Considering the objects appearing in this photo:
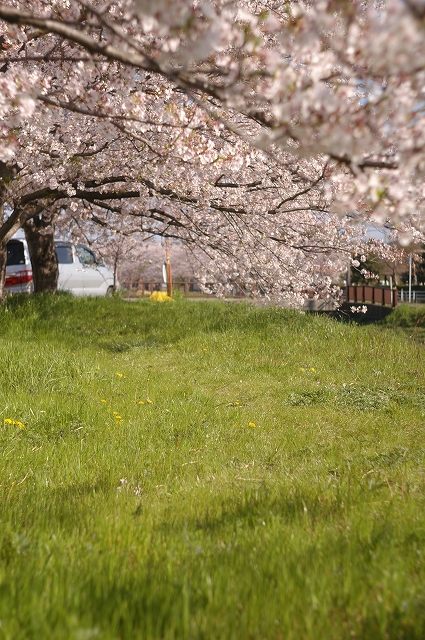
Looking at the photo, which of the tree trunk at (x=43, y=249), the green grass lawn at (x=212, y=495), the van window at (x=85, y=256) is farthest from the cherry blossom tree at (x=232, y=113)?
the van window at (x=85, y=256)

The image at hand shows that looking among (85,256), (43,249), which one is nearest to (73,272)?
(85,256)

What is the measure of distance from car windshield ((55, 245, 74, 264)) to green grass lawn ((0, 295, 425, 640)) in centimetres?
1107

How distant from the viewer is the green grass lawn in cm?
215

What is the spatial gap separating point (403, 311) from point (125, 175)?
18.3 metres

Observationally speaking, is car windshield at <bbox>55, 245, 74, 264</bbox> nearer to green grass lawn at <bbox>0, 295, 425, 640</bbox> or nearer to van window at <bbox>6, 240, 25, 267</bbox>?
van window at <bbox>6, 240, 25, 267</bbox>

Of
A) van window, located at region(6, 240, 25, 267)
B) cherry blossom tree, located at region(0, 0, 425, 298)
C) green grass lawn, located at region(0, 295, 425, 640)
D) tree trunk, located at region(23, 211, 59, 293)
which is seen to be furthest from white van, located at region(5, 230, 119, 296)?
green grass lawn, located at region(0, 295, 425, 640)

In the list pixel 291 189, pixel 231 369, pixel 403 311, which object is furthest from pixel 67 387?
pixel 403 311

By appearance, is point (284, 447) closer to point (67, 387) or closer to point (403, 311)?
point (67, 387)

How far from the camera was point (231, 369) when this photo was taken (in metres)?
8.69

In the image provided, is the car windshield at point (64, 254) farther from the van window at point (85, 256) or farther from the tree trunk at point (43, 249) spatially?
the tree trunk at point (43, 249)

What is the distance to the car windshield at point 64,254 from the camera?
1991 cm

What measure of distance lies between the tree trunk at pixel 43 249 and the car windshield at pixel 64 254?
4.67 metres

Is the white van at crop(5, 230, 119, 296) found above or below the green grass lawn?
above

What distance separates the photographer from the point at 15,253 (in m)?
17.6
